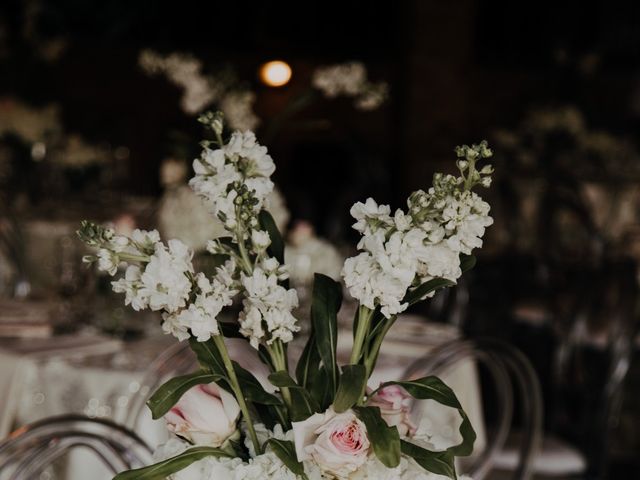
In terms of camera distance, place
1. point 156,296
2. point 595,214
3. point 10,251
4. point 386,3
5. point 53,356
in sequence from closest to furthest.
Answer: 1. point 156,296
2. point 53,356
3. point 10,251
4. point 595,214
5. point 386,3

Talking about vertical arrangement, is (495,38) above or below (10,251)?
above

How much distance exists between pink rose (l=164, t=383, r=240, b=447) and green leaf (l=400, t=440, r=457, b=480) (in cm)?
17

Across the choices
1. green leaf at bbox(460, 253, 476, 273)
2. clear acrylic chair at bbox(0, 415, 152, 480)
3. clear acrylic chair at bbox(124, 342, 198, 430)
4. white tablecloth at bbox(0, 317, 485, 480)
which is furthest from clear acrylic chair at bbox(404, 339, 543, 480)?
green leaf at bbox(460, 253, 476, 273)

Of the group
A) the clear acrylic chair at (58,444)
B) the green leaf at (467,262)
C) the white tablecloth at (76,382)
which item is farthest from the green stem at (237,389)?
the white tablecloth at (76,382)

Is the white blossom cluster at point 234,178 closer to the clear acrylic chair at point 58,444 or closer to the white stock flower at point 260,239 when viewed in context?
the white stock flower at point 260,239

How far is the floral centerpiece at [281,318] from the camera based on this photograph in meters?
0.90

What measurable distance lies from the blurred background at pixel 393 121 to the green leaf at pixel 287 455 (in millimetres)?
3670

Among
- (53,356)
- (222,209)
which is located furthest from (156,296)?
(53,356)

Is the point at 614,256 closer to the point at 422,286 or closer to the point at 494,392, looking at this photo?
the point at 494,392

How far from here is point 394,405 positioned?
3.35 ft

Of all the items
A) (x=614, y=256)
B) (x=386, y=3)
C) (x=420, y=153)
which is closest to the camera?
(x=614, y=256)

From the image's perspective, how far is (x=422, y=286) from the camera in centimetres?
97

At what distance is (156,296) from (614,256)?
529 centimetres

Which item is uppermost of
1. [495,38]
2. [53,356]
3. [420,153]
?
[495,38]
